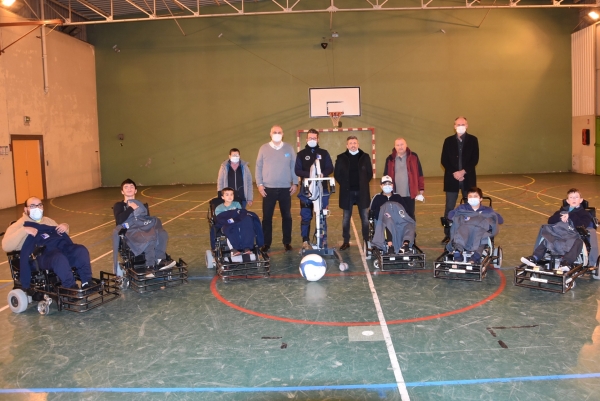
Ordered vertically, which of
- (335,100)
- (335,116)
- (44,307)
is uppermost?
(335,100)

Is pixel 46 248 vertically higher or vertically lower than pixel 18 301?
higher

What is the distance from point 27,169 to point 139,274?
498 inches

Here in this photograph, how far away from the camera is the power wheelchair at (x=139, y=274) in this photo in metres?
6.23

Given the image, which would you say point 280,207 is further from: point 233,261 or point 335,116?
point 335,116

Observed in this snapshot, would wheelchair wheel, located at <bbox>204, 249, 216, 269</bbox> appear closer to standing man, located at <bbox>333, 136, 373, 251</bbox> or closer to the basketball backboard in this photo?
standing man, located at <bbox>333, 136, 373, 251</bbox>

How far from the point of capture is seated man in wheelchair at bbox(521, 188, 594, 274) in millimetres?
5938

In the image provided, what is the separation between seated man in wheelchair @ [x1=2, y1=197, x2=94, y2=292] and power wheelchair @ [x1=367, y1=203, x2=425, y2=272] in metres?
3.54

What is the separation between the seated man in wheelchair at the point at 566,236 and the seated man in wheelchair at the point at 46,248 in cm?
498

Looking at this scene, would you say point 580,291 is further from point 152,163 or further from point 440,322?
point 152,163

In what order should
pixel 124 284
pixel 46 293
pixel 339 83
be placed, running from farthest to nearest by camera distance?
1. pixel 339 83
2. pixel 124 284
3. pixel 46 293

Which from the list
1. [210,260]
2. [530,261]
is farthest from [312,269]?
[530,261]

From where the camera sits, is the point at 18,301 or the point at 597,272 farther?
the point at 597,272

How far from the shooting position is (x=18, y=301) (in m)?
5.57

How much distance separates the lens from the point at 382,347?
442 centimetres
